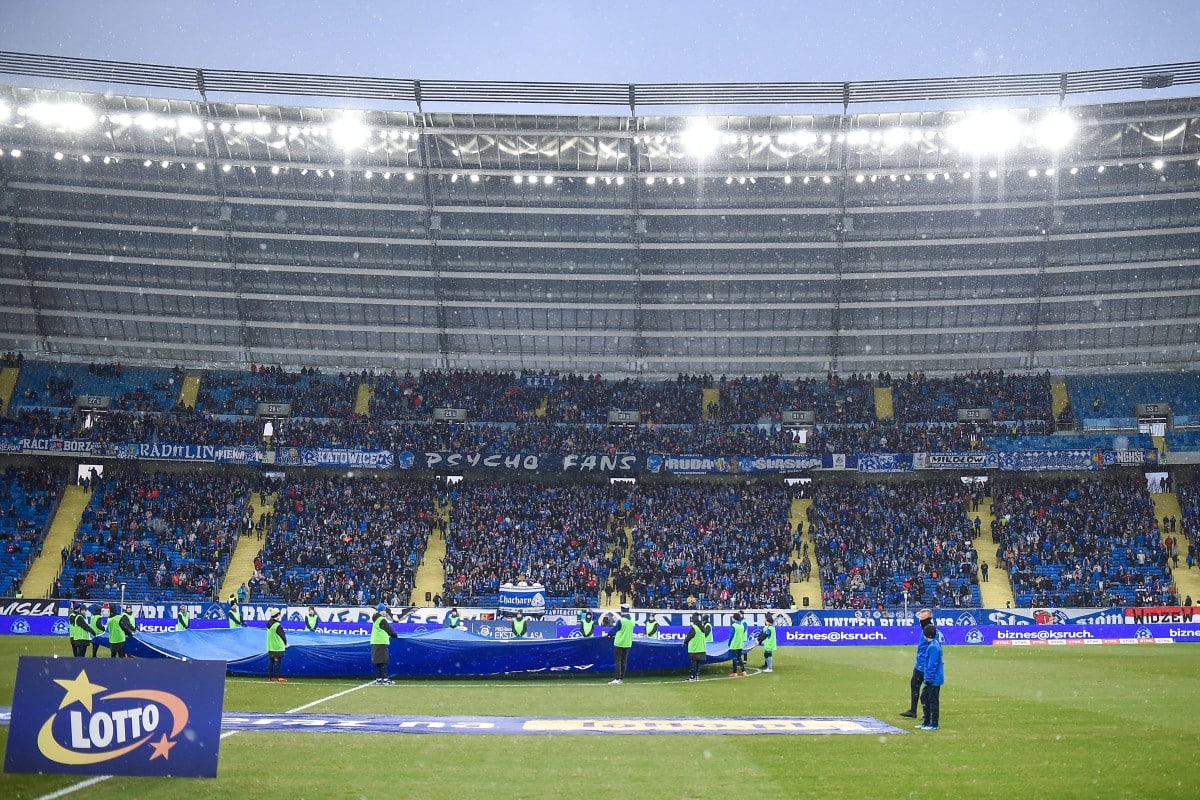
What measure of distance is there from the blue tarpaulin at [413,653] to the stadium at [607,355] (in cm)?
1482

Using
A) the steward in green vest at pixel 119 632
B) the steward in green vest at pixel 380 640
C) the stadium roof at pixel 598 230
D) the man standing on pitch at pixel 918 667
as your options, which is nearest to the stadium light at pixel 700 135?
the stadium roof at pixel 598 230

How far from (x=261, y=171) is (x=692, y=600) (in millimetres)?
31607

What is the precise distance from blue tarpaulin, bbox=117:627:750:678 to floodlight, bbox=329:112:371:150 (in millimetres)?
32102

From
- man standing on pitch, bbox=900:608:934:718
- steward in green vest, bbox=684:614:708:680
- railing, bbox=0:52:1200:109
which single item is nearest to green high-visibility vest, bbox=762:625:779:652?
steward in green vest, bbox=684:614:708:680

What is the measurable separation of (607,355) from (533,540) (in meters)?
14.7

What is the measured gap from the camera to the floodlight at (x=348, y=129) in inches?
2068

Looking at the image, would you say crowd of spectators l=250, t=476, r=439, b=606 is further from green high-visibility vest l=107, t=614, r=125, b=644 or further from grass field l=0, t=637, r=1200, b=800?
grass field l=0, t=637, r=1200, b=800

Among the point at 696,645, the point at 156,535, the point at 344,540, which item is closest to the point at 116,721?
the point at 696,645

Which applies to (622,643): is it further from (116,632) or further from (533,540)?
(533,540)

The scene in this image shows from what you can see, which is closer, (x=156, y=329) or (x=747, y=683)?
(x=747, y=683)

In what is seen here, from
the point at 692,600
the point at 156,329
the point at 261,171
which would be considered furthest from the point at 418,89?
the point at 692,600

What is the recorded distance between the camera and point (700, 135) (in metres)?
53.0

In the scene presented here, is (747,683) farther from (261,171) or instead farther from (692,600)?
(261,171)

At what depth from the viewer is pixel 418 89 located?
2000 inches
